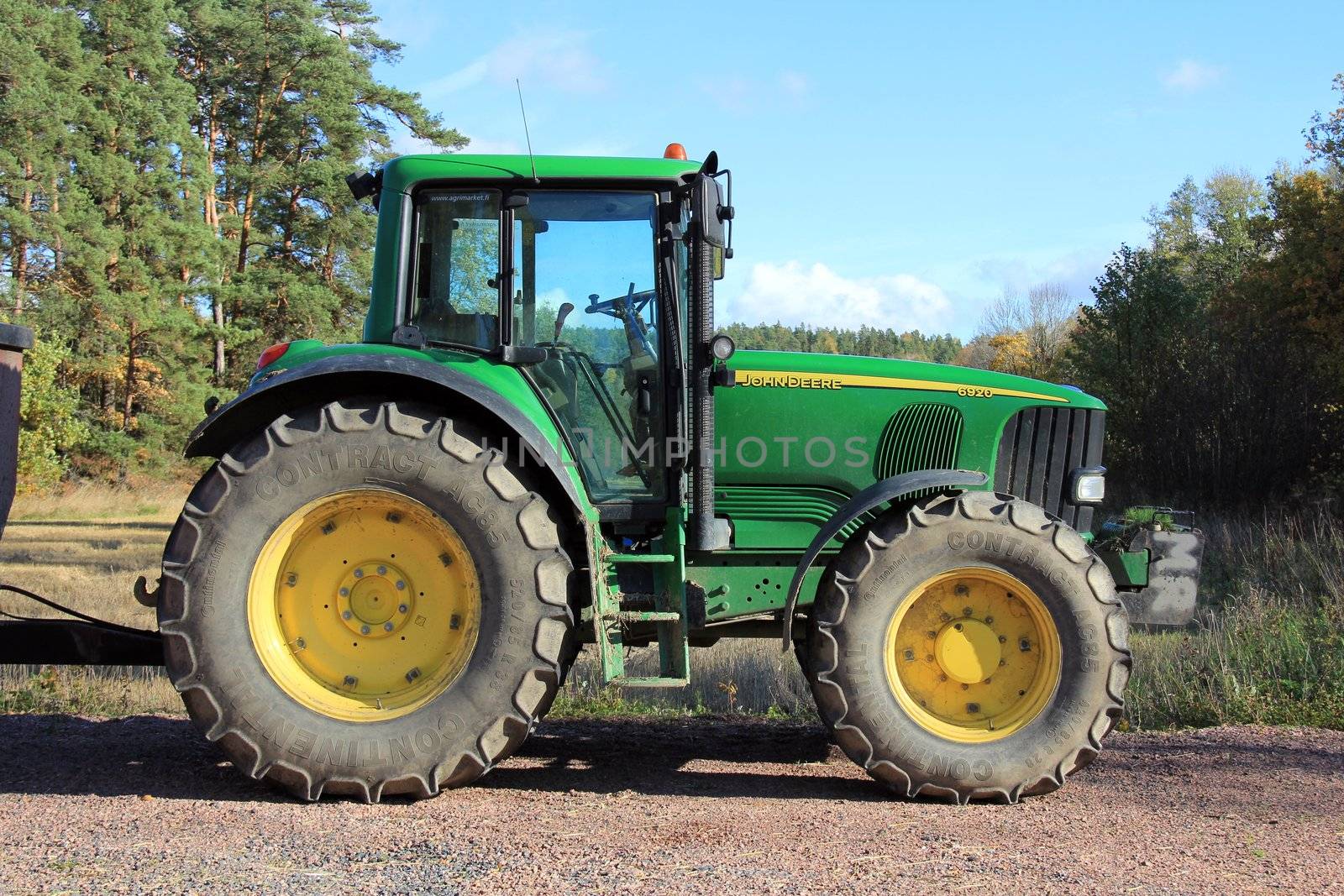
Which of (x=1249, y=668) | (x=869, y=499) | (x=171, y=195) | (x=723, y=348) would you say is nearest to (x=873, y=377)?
(x=869, y=499)

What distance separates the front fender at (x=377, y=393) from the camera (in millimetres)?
4332

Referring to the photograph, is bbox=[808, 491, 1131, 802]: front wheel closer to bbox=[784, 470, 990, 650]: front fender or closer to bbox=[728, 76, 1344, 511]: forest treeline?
bbox=[784, 470, 990, 650]: front fender

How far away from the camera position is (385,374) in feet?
14.8

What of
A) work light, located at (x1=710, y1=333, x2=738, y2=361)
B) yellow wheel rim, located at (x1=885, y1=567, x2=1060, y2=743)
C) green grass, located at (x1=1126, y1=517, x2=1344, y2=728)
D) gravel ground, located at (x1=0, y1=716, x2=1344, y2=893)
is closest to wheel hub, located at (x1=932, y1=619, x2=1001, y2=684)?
yellow wheel rim, located at (x1=885, y1=567, x2=1060, y2=743)

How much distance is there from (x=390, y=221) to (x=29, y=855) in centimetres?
267

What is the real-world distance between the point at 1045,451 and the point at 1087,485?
0.80 ft

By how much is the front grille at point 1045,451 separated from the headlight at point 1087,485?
43mm

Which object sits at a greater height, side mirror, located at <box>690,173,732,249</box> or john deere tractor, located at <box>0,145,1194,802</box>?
side mirror, located at <box>690,173,732,249</box>

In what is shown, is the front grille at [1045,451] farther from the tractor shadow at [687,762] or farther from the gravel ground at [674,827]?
the tractor shadow at [687,762]

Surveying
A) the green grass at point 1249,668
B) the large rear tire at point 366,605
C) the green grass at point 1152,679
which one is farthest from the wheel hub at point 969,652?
the green grass at point 1249,668

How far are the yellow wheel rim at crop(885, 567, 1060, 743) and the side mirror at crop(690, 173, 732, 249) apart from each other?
Result: 5.32 ft

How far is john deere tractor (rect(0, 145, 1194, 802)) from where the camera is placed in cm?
430

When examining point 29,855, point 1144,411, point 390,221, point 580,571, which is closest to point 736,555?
point 580,571

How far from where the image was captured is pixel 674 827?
13.2 ft
